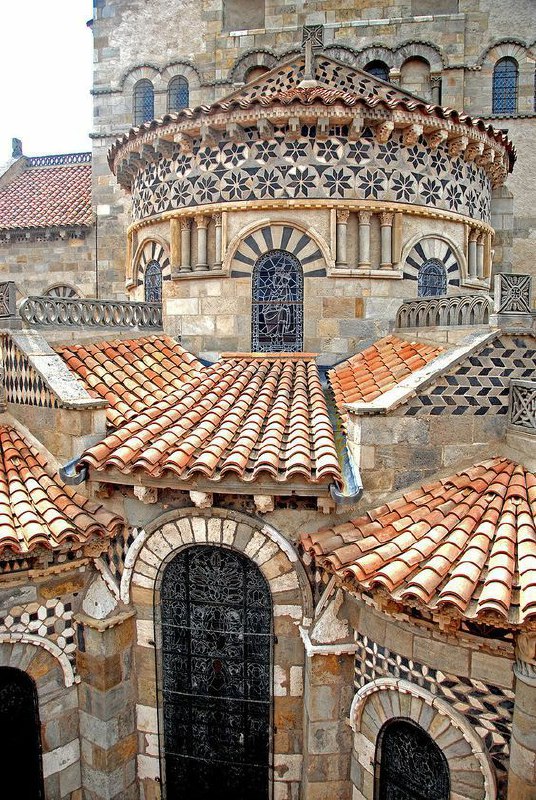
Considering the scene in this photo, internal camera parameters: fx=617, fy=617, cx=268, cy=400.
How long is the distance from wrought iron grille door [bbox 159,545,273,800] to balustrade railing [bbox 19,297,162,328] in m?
4.55

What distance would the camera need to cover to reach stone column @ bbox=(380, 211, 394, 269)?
11.1 meters

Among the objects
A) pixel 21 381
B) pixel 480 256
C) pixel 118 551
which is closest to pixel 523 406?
Result: pixel 118 551

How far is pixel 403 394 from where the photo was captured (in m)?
7.62

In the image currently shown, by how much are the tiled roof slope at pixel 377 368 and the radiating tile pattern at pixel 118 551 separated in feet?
11.3

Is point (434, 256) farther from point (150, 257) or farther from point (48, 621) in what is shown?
point (48, 621)

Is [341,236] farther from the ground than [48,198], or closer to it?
closer to it

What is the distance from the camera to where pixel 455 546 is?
639cm

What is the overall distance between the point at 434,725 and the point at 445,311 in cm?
564


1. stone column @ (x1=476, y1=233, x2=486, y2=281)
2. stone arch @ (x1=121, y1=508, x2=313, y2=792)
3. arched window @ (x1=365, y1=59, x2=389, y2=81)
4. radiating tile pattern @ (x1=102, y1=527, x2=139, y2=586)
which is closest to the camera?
stone arch @ (x1=121, y1=508, x2=313, y2=792)

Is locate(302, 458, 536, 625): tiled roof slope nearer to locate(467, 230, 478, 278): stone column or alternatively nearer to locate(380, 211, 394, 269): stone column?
locate(380, 211, 394, 269): stone column

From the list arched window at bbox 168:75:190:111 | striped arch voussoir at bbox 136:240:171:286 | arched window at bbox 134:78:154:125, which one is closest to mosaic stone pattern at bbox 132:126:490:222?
striped arch voussoir at bbox 136:240:171:286

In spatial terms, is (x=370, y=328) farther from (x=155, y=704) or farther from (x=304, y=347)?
Result: (x=155, y=704)

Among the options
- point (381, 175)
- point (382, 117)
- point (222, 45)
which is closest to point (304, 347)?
point (381, 175)

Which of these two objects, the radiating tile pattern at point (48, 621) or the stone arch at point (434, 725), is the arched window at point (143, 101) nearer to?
the radiating tile pattern at point (48, 621)
